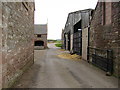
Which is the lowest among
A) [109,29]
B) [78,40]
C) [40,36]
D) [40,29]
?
[78,40]

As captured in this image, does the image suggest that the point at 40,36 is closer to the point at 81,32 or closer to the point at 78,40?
the point at 78,40

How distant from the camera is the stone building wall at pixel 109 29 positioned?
7121mm

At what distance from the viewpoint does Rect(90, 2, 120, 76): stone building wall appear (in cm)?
712

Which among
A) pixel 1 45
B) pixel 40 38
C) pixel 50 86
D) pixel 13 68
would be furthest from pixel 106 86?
pixel 40 38

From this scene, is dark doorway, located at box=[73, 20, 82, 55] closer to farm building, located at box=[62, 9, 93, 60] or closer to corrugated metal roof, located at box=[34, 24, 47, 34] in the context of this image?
farm building, located at box=[62, 9, 93, 60]

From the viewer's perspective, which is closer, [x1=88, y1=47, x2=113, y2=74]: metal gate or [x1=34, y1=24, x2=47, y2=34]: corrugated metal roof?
[x1=88, y1=47, x2=113, y2=74]: metal gate

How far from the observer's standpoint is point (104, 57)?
860cm

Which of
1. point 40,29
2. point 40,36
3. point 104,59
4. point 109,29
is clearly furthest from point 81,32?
point 40,29

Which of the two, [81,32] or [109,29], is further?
[81,32]

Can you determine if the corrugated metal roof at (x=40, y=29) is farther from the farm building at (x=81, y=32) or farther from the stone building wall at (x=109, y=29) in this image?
the stone building wall at (x=109, y=29)

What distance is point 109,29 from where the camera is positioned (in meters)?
8.19

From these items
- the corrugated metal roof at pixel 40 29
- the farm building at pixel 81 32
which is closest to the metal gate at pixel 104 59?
the farm building at pixel 81 32

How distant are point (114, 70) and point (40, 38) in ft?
105

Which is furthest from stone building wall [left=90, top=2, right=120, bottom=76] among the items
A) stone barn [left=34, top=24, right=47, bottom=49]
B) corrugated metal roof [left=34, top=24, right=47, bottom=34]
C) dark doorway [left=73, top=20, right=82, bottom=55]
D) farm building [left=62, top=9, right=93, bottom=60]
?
corrugated metal roof [left=34, top=24, right=47, bottom=34]
